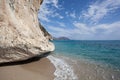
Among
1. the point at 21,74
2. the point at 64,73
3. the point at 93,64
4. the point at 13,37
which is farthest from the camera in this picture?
the point at 93,64

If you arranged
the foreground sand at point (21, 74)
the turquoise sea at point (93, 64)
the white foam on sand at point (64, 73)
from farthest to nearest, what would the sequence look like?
the turquoise sea at point (93, 64) < the white foam on sand at point (64, 73) < the foreground sand at point (21, 74)

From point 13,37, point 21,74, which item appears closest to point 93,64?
point 21,74

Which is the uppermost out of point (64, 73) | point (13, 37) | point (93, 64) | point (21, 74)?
point (13, 37)

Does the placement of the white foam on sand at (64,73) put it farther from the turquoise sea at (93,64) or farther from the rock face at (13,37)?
the rock face at (13,37)

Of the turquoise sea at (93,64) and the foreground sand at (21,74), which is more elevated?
the foreground sand at (21,74)

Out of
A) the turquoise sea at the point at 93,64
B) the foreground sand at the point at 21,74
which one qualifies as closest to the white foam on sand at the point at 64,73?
the turquoise sea at the point at 93,64

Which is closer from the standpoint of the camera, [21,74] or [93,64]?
[21,74]

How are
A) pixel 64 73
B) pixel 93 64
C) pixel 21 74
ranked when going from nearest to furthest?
pixel 21 74 → pixel 64 73 → pixel 93 64

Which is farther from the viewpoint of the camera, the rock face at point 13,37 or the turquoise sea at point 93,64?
the turquoise sea at point 93,64

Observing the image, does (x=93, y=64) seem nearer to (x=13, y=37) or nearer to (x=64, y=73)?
(x=64, y=73)

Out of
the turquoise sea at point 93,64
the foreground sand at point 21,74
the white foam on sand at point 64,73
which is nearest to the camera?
the foreground sand at point 21,74

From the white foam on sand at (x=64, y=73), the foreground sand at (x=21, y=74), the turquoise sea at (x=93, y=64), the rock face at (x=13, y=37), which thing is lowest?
the turquoise sea at (x=93, y=64)

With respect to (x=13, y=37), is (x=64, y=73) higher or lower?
lower

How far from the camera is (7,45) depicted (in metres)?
7.17
